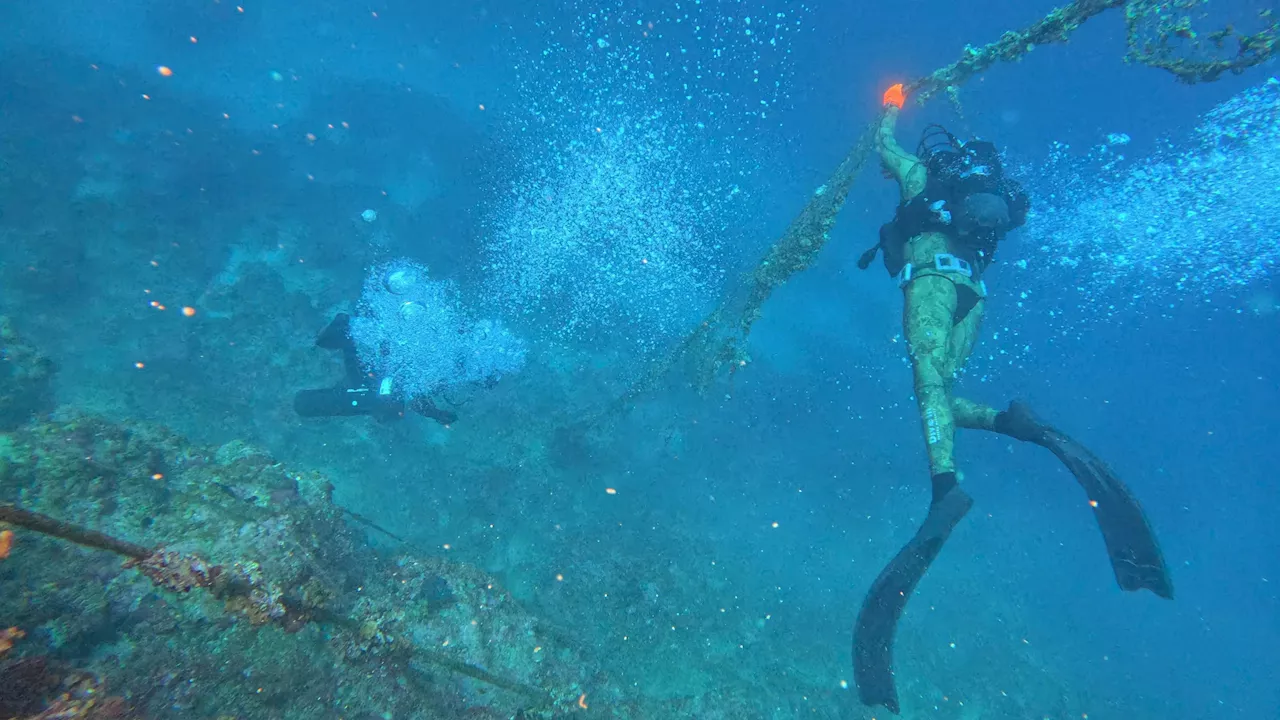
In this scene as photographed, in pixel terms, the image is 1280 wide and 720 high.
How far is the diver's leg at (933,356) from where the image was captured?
15.4 ft

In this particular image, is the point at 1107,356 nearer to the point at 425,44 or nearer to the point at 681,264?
the point at 681,264

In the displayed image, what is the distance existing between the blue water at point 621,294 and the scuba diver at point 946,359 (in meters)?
2.66

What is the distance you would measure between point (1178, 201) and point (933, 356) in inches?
940

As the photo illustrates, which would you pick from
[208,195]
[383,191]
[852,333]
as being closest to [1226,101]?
[852,333]

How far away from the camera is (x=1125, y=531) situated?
4.44 metres

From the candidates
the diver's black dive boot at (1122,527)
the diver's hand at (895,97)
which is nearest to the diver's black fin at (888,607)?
the diver's black dive boot at (1122,527)

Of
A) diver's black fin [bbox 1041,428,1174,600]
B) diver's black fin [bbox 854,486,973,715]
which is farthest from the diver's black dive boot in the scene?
diver's black fin [bbox 854,486,973,715]

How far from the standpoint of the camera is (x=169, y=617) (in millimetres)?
3268

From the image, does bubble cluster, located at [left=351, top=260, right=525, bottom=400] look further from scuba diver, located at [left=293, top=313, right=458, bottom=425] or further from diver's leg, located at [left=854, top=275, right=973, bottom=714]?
diver's leg, located at [left=854, top=275, right=973, bottom=714]

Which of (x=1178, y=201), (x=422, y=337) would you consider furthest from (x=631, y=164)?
(x=1178, y=201)

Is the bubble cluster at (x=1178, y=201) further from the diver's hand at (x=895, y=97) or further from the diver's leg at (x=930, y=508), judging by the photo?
the diver's leg at (x=930, y=508)

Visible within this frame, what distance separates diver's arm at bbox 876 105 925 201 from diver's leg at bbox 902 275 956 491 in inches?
55.8

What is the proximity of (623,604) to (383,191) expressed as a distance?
1315cm

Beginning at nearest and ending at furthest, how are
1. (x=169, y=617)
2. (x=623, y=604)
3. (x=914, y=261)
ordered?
(x=169, y=617) → (x=914, y=261) → (x=623, y=604)
